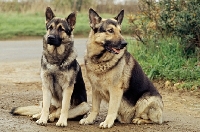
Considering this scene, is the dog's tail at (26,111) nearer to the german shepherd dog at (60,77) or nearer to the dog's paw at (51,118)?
the german shepherd dog at (60,77)

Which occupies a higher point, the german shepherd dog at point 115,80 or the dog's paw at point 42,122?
the german shepherd dog at point 115,80

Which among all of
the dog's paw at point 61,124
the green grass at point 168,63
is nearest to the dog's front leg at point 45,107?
the dog's paw at point 61,124

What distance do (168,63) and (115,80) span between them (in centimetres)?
508

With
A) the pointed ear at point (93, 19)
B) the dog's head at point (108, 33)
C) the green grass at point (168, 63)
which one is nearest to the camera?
the dog's head at point (108, 33)

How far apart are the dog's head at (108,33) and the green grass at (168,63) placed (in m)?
4.17

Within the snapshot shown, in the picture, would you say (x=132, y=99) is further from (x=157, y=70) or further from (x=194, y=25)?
(x=194, y=25)

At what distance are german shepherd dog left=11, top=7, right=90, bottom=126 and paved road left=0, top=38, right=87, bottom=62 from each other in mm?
8724

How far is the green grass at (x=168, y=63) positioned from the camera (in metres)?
11.5

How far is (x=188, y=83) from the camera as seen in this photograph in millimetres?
11242

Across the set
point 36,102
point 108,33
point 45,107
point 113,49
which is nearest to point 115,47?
point 113,49

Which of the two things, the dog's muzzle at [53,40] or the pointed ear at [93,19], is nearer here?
the dog's muzzle at [53,40]

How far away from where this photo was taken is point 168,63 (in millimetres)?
12336

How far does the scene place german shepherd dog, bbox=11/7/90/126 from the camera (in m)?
7.38

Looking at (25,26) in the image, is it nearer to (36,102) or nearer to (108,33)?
(36,102)
